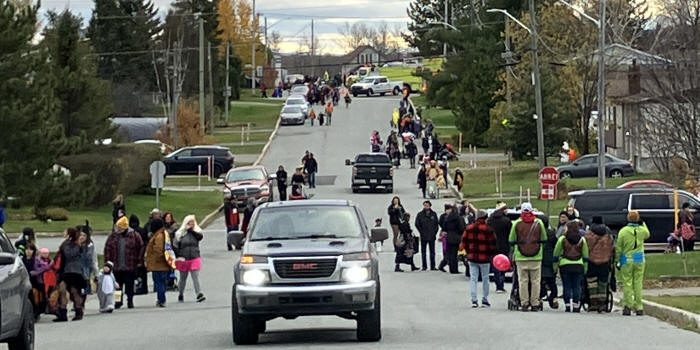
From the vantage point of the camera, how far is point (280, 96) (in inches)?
5271

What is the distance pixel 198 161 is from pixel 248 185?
1637 centimetres

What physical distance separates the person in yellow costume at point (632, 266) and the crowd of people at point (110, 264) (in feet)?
26.3

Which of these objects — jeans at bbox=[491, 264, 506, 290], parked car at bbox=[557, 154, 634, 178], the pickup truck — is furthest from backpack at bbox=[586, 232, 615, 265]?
the pickup truck

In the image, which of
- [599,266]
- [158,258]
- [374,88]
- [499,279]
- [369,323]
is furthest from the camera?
[374,88]

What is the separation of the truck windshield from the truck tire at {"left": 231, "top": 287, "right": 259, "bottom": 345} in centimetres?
95

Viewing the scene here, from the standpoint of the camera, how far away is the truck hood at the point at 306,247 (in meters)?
17.5

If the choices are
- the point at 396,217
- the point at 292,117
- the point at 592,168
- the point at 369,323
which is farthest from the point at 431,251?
the point at 292,117

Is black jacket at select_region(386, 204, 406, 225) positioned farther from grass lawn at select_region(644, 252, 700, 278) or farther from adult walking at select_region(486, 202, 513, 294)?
adult walking at select_region(486, 202, 513, 294)

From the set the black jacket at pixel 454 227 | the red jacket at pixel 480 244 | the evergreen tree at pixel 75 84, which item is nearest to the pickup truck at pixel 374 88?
the evergreen tree at pixel 75 84

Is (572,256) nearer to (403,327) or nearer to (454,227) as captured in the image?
(403,327)

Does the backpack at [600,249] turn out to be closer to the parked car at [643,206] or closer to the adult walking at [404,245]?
the adult walking at [404,245]

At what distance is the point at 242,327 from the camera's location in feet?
59.3

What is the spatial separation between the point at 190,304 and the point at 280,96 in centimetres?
10776

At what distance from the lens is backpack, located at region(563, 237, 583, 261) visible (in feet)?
75.6
